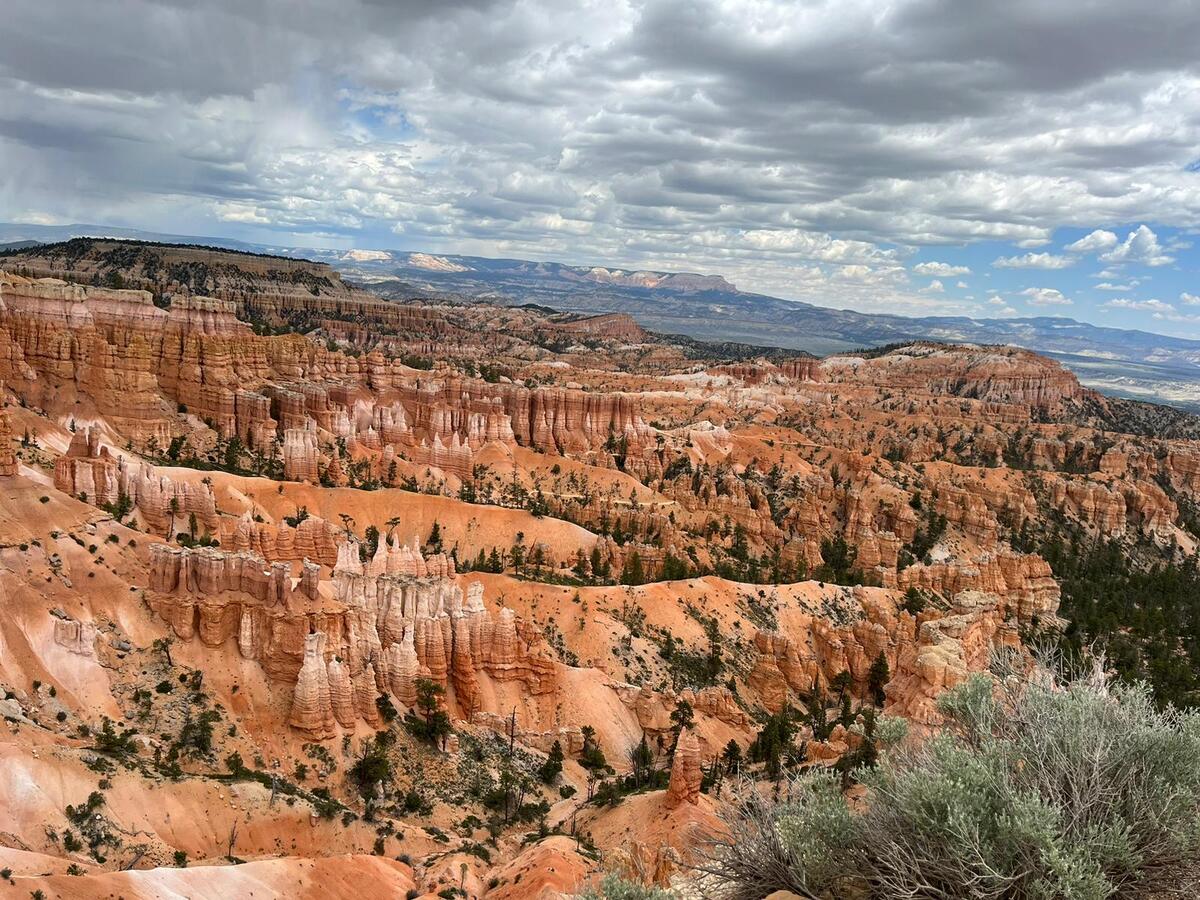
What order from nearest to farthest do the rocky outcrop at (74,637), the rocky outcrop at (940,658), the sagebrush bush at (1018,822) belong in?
the sagebrush bush at (1018,822)
the rocky outcrop at (74,637)
the rocky outcrop at (940,658)

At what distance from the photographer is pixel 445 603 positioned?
135 feet

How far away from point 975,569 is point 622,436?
40.6 m

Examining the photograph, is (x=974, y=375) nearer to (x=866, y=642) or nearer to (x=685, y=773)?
(x=866, y=642)

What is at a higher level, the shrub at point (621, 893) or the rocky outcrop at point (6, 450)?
the rocky outcrop at point (6, 450)

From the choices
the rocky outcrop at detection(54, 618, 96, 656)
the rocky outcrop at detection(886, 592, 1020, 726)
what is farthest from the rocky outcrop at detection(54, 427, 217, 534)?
the rocky outcrop at detection(886, 592, 1020, 726)

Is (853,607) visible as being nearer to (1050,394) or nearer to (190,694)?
(190,694)

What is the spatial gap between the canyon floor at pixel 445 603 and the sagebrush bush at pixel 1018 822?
10.0 ft

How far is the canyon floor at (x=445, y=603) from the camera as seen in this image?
2592cm

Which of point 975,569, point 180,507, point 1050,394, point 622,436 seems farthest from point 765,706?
point 1050,394

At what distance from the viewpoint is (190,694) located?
102 ft

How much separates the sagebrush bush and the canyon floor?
3054 millimetres

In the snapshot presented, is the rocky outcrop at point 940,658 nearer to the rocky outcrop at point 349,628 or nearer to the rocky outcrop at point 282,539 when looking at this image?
the rocky outcrop at point 349,628

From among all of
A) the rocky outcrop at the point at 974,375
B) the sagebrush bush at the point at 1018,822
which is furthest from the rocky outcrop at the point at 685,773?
the rocky outcrop at the point at 974,375

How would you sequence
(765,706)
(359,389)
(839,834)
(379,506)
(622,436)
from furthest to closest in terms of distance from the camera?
(622,436)
(359,389)
(379,506)
(765,706)
(839,834)
